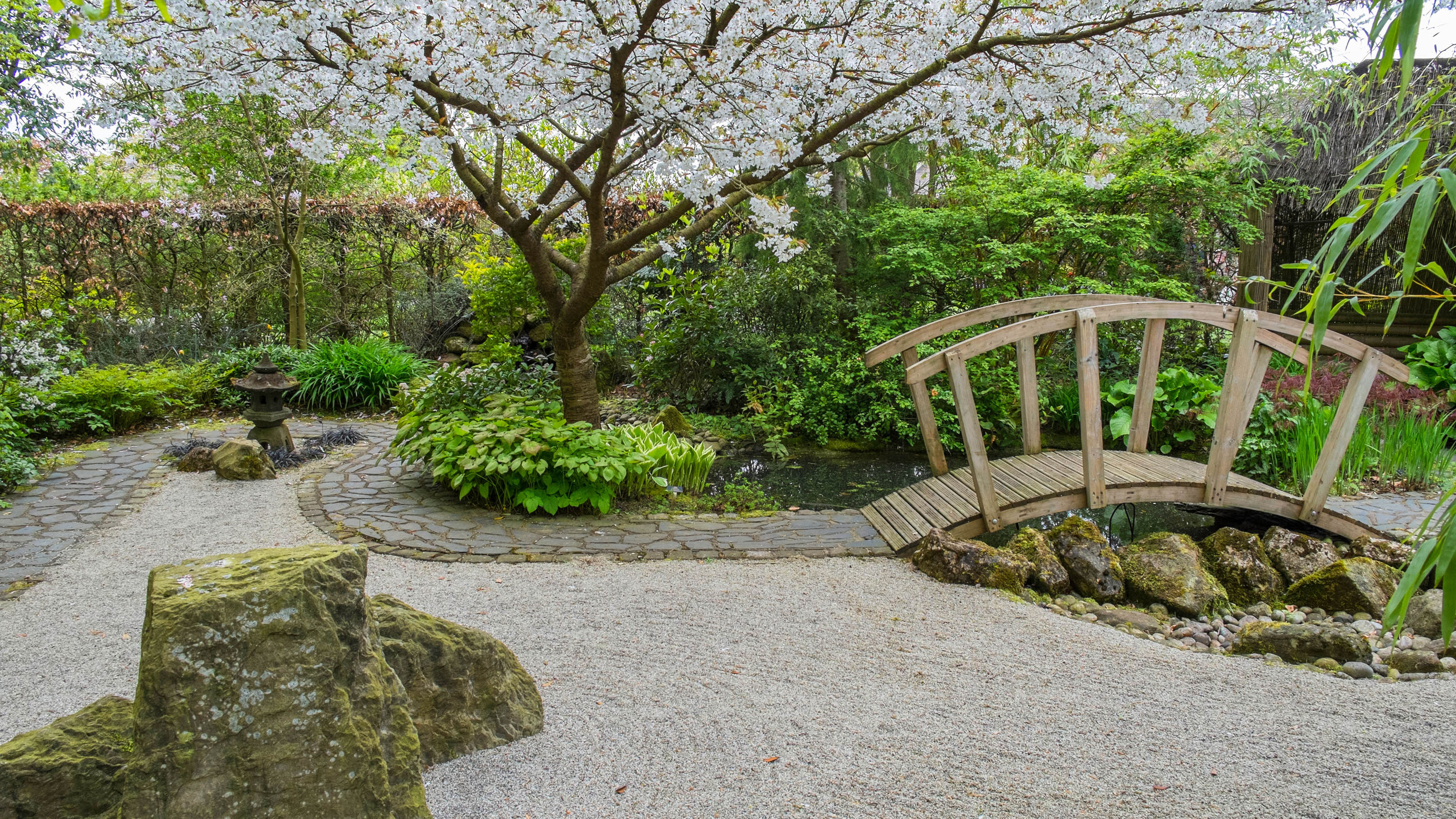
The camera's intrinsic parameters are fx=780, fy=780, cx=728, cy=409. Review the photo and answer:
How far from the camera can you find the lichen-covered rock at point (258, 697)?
152 centimetres

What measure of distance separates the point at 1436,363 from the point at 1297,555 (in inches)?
191

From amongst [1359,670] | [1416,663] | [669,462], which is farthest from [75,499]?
[1416,663]

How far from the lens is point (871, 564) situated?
4.01 metres

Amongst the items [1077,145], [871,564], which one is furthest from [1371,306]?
[871,564]

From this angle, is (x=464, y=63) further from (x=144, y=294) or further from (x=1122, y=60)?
(x=144, y=294)

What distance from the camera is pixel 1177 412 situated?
6.79 metres

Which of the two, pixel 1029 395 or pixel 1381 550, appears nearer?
pixel 1381 550

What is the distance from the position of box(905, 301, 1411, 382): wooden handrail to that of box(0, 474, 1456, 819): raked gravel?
128 centimetres

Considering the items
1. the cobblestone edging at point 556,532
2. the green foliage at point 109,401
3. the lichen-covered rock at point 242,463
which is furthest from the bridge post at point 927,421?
the green foliage at point 109,401

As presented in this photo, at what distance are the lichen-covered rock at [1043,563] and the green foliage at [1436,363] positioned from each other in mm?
5316

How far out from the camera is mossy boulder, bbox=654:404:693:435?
274 inches

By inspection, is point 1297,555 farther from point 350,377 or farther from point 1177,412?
point 350,377

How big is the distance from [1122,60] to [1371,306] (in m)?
7.13

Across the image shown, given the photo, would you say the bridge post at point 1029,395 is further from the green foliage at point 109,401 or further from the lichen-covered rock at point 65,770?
the green foliage at point 109,401
